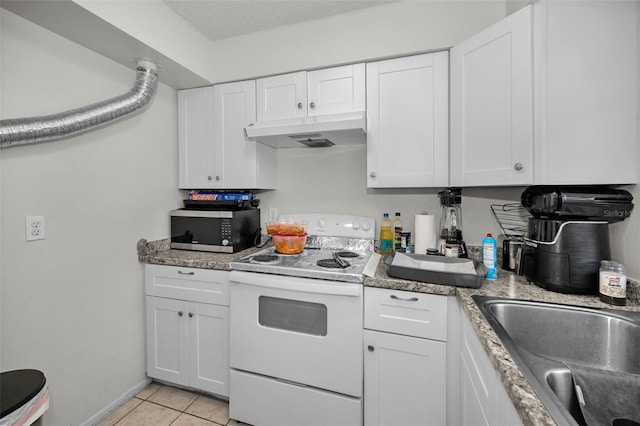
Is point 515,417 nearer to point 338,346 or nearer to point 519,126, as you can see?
point 338,346

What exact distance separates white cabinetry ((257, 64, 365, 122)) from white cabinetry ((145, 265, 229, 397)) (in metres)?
1.15

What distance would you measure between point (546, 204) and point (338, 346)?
115cm

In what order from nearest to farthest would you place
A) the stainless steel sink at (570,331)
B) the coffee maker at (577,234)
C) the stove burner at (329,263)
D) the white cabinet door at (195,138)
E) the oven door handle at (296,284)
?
the stainless steel sink at (570,331) → the coffee maker at (577,234) → the oven door handle at (296,284) → the stove burner at (329,263) → the white cabinet door at (195,138)

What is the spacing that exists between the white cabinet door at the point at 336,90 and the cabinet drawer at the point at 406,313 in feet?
3.72

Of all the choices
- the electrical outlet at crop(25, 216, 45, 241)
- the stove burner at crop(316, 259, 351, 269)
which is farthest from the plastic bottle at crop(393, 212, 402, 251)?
the electrical outlet at crop(25, 216, 45, 241)

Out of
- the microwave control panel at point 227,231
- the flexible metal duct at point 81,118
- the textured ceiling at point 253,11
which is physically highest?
the textured ceiling at point 253,11

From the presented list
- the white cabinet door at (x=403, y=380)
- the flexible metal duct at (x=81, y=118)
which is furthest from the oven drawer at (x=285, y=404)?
the flexible metal duct at (x=81, y=118)

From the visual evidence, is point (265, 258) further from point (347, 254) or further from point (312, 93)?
point (312, 93)

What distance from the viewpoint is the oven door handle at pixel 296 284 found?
4.36 feet

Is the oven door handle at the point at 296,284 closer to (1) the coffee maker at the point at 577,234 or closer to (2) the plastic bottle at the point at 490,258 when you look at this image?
(2) the plastic bottle at the point at 490,258

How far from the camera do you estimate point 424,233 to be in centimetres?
167

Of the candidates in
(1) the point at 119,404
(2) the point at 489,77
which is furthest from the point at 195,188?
(2) the point at 489,77

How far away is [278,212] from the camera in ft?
7.27

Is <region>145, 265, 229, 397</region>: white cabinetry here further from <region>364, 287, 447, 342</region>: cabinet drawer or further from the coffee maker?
the coffee maker
